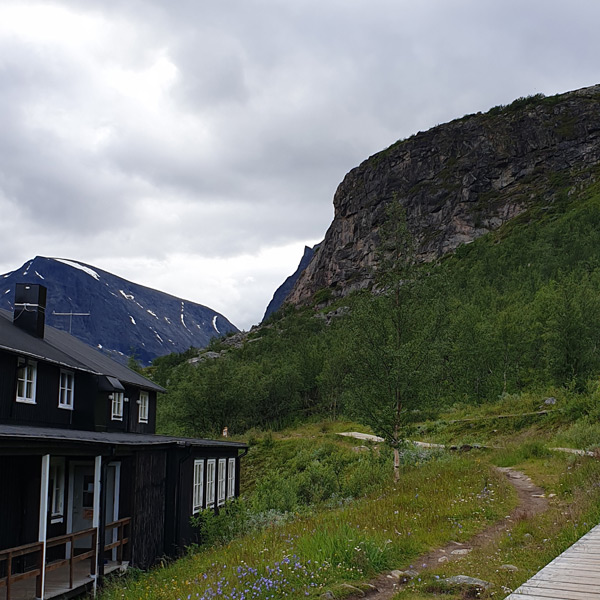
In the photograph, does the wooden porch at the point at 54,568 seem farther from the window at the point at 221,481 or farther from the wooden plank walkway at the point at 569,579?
the wooden plank walkway at the point at 569,579

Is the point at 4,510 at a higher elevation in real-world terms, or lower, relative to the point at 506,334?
lower

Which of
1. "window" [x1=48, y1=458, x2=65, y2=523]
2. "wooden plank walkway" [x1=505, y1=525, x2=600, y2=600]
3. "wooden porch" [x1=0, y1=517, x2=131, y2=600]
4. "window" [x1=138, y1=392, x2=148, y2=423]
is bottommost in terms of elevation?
"wooden porch" [x1=0, y1=517, x2=131, y2=600]

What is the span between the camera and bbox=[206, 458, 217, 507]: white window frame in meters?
22.1

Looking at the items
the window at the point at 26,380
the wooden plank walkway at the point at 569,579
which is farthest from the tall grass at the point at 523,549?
the window at the point at 26,380

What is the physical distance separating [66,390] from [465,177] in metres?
147

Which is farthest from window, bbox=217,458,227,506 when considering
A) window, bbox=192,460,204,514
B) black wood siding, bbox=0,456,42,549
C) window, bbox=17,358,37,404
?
black wood siding, bbox=0,456,42,549

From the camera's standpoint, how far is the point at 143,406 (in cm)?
2688

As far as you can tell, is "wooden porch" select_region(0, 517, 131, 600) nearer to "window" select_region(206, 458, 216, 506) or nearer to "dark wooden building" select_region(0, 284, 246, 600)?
"dark wooden building" select_region(0, 284, 246, 600)

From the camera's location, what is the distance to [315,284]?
580ft

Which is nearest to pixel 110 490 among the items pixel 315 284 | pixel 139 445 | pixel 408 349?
pixel 139 445

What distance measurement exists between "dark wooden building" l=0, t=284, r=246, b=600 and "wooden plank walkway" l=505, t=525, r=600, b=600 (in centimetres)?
929

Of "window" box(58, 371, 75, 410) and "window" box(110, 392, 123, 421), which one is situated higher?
"window" box(58, 371, 75, 410)

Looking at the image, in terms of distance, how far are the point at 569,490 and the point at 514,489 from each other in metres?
1.87

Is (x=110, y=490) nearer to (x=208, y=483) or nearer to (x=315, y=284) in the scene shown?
(x=208, y=483)
